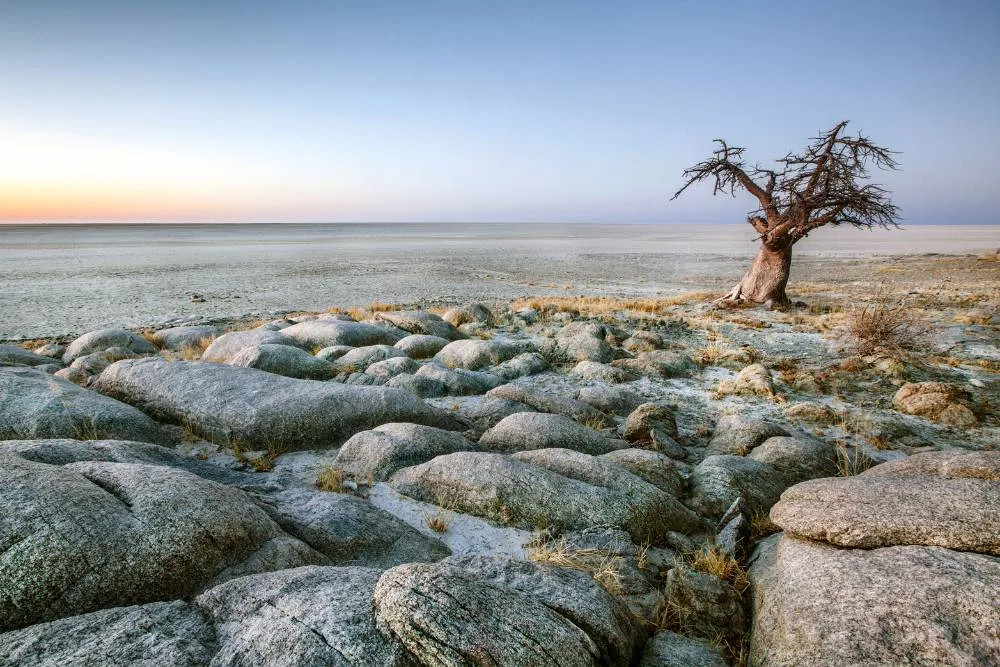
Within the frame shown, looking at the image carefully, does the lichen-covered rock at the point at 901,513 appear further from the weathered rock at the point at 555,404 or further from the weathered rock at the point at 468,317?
the weathered rock at the point at 468,317

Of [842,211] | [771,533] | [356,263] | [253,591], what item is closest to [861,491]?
[771,533]

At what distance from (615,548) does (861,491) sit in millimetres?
2194

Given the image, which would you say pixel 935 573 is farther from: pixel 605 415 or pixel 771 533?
pixel 605 415

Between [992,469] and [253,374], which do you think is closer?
[992,469]

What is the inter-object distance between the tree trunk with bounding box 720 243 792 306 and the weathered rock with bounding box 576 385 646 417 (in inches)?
499

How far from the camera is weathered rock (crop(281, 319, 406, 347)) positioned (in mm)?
14002

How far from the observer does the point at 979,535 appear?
3785 millimetres

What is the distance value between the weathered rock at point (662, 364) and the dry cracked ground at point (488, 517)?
41 centimetres

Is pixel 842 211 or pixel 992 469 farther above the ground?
pixel 842 211

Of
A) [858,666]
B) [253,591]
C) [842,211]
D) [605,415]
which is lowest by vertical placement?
[605,415]

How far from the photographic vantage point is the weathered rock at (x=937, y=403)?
8.93m

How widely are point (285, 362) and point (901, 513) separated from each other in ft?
32.5

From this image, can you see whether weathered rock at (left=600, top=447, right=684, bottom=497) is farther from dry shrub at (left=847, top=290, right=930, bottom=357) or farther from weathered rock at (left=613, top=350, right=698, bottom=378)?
dry shrub at (left=847, top=290, right=930, bottom=357)

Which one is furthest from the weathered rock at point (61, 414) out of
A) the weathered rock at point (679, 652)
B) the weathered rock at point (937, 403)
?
the weathered rock at point (937, 403)
